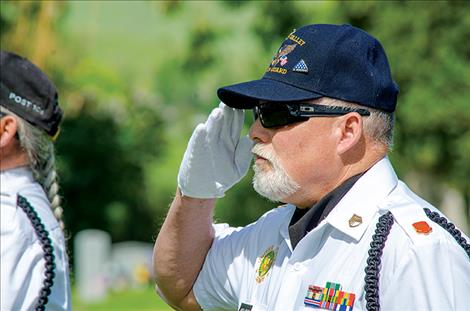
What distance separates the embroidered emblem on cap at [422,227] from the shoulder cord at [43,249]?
55.7 inches

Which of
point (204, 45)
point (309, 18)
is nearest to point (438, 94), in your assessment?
point (309, 18)

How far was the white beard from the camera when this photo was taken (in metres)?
3.13

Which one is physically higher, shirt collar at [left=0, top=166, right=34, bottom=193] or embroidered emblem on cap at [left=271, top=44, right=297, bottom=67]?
embroidered emblem on cap at [left=271, top=44, right=297, bottom=67]

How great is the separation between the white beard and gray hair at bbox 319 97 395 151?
243 millimetres

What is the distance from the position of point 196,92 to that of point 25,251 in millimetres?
14671

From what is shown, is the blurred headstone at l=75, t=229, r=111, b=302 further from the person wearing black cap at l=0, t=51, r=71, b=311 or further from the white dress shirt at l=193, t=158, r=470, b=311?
the white dress shirt at l=193, t=158, r=470, b=311

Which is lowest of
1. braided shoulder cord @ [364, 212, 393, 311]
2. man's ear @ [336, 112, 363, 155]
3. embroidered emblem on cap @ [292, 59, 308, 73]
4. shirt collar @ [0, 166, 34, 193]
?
shirt collar @ [0, 166, 34, 193]

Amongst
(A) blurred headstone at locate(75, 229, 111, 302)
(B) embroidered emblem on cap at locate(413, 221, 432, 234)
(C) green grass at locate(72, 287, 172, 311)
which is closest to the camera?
(B) embroidered emblem on cap at locate(413, 221, 432, 234)

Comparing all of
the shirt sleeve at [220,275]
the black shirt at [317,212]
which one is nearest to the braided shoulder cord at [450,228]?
the black shirt at [317,212]

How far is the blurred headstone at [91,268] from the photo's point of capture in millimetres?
16953

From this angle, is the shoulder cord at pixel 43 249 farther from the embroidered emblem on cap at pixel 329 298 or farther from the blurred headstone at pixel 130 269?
the blurred headstone at pixel 130 269

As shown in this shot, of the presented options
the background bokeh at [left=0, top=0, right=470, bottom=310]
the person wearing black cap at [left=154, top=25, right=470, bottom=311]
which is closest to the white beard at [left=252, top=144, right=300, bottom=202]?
→ the person wearing black cap at [left=154, top=25, right=470, bottom=311]

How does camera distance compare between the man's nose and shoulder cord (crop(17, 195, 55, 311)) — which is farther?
shoulder cord (crop(17, 195, 55, 311))

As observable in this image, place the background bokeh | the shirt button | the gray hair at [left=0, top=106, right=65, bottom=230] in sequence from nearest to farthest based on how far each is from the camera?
1. the shirt button
2. the gray hair at [left=0, top=106, right=65, bottom=230]
3. the background bokeh
